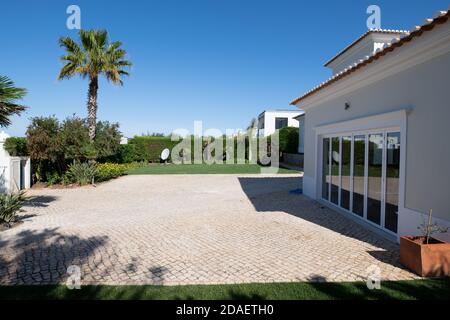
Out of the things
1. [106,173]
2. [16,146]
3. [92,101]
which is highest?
[92,101]

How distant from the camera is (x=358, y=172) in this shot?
8.99 metres

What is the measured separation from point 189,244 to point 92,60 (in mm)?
16719

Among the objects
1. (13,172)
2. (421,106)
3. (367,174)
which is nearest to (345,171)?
(367,174)

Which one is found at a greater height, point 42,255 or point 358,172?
point 358,172

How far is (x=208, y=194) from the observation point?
47.3ft

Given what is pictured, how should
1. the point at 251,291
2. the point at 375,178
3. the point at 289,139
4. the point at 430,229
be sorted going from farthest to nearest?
1. the point at 289,139
2. the point at 375,178
3. the point at 430,229
4. the point at 251,291

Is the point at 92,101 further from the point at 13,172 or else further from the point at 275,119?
the point at 275,119

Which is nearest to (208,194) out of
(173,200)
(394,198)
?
(173,200)

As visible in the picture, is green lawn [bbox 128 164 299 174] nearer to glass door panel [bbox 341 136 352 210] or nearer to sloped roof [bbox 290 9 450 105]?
glass door panel [bbox 341 136 352 210]

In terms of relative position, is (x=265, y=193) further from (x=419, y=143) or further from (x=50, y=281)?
(x=50, y=281)

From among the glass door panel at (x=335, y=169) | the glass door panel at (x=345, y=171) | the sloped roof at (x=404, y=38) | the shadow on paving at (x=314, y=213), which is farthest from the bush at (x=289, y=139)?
the sloped roof at (x=404, y=38)

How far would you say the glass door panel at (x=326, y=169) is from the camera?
11586 mm

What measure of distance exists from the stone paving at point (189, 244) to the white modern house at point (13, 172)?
3.33m

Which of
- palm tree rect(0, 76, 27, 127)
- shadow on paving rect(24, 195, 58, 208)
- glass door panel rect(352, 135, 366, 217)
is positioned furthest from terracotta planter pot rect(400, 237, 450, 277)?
shadow on paving rect(24, 195, 58, 208)
